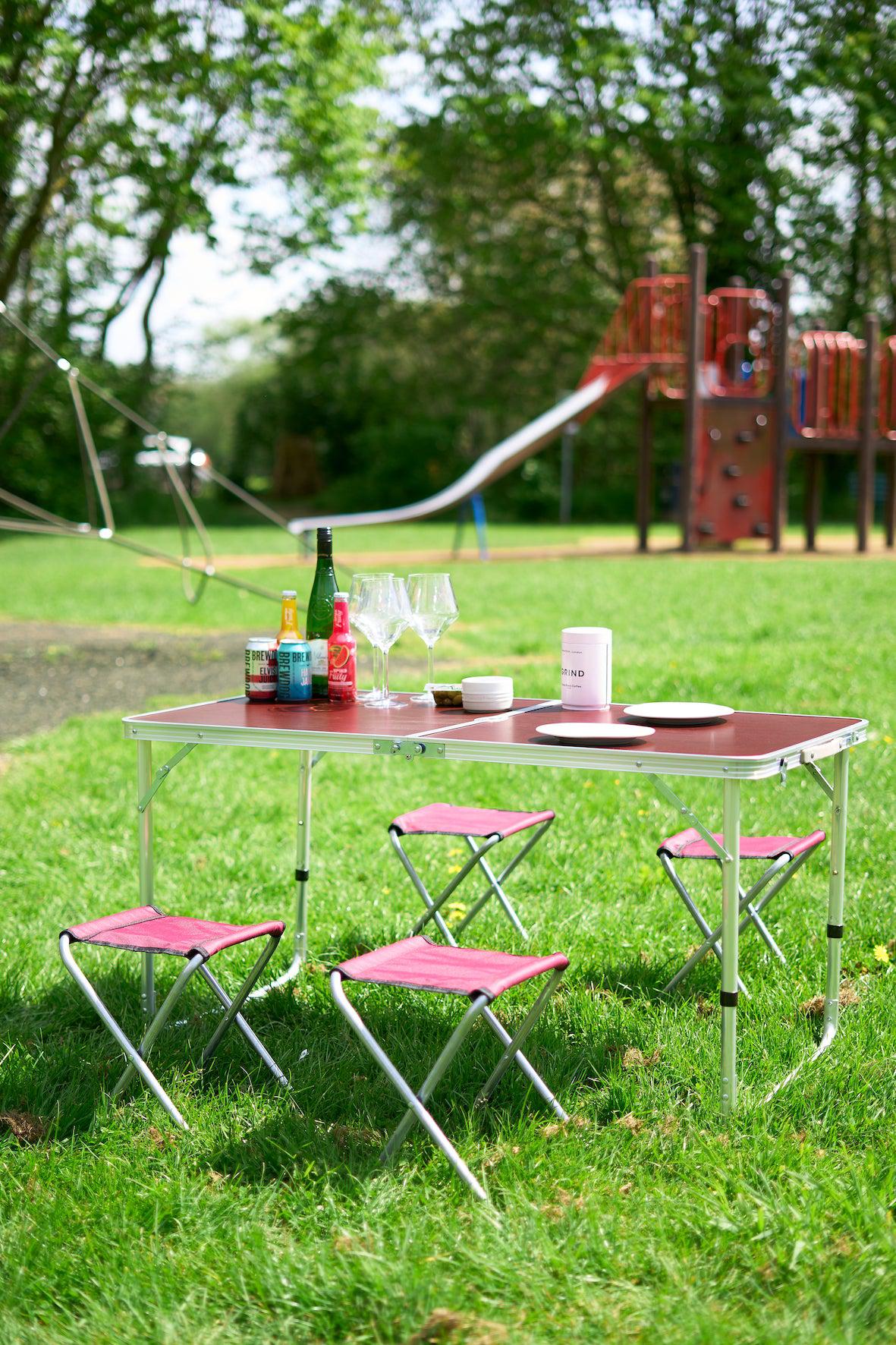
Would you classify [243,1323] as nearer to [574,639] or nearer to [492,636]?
[574,639]

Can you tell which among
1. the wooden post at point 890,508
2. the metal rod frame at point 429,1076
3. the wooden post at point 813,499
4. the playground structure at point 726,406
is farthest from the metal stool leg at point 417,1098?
the wooden post at point 890,508

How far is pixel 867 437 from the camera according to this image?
18.7 m

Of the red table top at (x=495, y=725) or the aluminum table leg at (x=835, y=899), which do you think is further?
the aluminum table leg at (x=835, y=899)

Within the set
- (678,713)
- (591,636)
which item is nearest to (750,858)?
(678,713)

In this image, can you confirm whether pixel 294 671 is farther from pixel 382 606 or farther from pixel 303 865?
pixel 303 865

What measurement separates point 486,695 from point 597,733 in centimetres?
53

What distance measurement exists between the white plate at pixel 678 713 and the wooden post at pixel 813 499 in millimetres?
16307

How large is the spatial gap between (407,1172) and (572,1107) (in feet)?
1.51

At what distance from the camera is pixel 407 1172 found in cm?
276

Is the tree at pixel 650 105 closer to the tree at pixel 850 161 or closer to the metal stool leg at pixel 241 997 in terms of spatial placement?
the tree at pixel 850 161

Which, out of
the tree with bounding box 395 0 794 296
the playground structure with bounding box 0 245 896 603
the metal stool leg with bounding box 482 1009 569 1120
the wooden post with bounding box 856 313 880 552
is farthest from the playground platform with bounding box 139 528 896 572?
the metal stool leg with bounding box 482 1009 569 1120

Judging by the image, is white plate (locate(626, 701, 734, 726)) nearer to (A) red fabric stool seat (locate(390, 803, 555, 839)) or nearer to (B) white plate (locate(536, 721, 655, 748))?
(B) white plate (locate(536, 721, 655, 748))

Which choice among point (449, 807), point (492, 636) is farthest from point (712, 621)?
point (449, 807)

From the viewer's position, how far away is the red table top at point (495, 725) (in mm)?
2830
